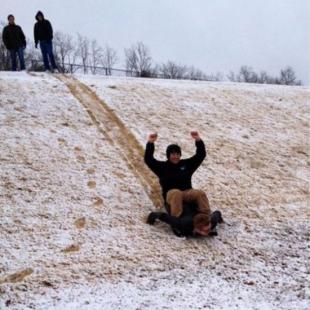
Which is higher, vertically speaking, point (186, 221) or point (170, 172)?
point (170, 172)

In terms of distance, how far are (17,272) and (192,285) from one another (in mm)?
2086

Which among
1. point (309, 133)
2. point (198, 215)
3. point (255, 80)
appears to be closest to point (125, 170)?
point (198, 215)

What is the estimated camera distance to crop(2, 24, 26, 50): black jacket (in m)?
14.7

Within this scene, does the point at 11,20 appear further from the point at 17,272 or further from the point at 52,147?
the point at 17,272

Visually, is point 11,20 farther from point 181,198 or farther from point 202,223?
point 202,223

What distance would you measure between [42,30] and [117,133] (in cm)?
599

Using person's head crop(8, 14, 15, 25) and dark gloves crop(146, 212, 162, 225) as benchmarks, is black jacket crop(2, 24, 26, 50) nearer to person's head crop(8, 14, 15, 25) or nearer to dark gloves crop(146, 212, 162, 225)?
person's head crop(8, 14, 15, 25)

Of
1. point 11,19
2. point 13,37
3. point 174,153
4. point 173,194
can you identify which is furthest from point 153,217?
point 11,19

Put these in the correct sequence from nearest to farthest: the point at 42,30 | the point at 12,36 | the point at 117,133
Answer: the point at 117,133, the point at 42,30, the point at 12,36

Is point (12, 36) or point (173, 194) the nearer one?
point (173, 194)

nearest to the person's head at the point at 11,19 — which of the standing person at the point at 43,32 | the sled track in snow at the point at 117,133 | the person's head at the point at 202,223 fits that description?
the standing person at the point at 43,32

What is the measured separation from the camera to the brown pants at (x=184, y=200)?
6.44 metres

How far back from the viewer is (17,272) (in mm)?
5281

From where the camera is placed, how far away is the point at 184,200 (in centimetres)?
661
